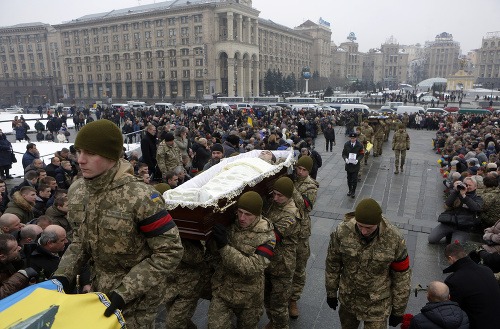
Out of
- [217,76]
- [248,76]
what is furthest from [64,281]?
[248,76]

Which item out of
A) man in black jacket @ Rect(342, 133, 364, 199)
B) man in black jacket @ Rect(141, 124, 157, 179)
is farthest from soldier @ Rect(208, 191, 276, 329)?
man in black jacket @ Rect(342, 133, 364, 199)

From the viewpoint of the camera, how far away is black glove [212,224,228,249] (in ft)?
10.5

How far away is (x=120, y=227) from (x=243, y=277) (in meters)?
1.63

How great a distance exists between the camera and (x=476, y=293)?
3.32 metres

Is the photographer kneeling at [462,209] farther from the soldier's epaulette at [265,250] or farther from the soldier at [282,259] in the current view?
the soldier's epaulette at [265,250]

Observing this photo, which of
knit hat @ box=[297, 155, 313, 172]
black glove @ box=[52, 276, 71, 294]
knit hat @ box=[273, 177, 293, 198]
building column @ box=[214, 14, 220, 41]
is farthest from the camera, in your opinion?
building column @ box=[214, 14, 220, 41]

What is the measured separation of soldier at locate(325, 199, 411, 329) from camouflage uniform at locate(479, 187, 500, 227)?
431 cm

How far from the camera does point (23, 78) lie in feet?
285

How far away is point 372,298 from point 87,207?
2.70m

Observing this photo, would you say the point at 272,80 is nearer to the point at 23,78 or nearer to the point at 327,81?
the point at 327,81

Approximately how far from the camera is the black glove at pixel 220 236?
3.20 metres

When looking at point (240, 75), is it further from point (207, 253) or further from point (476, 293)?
point (476, 293)

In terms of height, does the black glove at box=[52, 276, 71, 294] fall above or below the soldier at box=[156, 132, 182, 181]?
above

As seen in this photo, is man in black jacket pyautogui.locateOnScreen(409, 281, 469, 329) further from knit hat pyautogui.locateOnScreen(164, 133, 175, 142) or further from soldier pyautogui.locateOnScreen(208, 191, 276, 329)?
knit hat pyautogui.locateOnScreen(164, 133, 175, 142)
